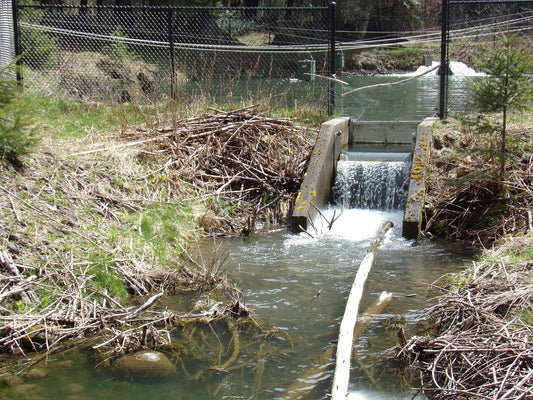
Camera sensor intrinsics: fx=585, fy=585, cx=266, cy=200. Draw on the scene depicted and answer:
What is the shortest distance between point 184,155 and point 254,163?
3.75 feet

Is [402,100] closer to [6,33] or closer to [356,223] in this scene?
[356,223]

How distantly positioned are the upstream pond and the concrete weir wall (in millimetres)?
301

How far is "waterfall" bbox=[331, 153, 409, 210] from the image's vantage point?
927 cm

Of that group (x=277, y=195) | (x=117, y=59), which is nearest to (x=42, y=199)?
(x=277, y=195)

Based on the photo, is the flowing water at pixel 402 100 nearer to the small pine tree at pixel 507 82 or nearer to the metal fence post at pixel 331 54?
the metal fence post at pixel 331 54

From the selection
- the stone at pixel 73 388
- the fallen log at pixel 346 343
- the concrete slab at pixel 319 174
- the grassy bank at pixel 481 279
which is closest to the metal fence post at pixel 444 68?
the grassy bank at pixel 481 279

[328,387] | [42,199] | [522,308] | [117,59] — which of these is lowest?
[328,387]

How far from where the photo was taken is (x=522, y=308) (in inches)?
176

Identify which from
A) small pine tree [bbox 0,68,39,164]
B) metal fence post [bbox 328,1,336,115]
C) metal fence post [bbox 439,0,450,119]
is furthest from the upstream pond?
metal fence post [bbox 328,1,336,115]

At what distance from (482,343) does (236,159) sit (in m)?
6.13

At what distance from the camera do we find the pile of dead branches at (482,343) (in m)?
3.64

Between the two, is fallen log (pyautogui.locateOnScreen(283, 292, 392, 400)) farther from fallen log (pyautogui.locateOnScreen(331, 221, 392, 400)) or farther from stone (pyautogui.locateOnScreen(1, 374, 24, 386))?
stone (pyautogui.locateOnScreen(1, 374, 24, 386))

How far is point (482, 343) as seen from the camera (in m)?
3.99

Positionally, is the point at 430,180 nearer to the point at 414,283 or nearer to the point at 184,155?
the point at 414,283
